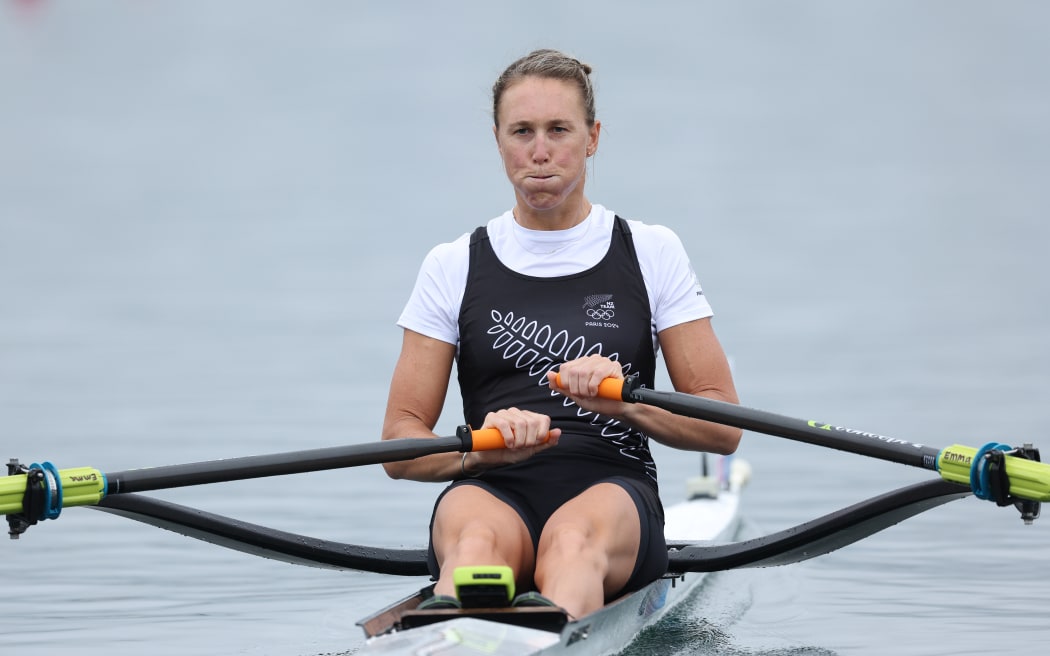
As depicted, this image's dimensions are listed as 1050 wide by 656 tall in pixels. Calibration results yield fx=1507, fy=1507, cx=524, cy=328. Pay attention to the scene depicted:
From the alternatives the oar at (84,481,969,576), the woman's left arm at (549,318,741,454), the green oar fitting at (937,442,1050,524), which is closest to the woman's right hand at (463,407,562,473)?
the woman's left arm at (549,318,741,454)

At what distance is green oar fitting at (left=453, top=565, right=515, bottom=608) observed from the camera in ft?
9.84

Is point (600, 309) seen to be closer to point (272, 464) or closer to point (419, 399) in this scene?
point (419, 399)

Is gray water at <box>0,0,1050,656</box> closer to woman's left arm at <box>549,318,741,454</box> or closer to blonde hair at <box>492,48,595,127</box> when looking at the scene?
blonde hair at <box>492,48,595,127</box>

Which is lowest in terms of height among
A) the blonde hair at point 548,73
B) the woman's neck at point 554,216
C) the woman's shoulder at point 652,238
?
the woman's shoulder at point 652,238

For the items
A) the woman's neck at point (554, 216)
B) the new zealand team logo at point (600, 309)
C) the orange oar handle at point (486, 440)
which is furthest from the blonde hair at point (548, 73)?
the orange oar handle at point (486, 440)

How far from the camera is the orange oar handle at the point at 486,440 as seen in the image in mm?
3406

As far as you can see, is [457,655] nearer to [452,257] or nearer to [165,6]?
[452,257]

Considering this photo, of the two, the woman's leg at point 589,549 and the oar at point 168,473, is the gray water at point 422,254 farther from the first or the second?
the oar at point 168,473

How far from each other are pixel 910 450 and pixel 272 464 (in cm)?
145

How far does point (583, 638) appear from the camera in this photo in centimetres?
314

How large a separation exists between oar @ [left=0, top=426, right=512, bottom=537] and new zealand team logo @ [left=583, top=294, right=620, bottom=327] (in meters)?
0.45

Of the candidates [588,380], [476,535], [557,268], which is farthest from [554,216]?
[476,535]

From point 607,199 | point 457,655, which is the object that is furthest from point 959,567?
point 607,199

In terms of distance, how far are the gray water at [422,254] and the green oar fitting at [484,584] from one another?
29.7 inches
